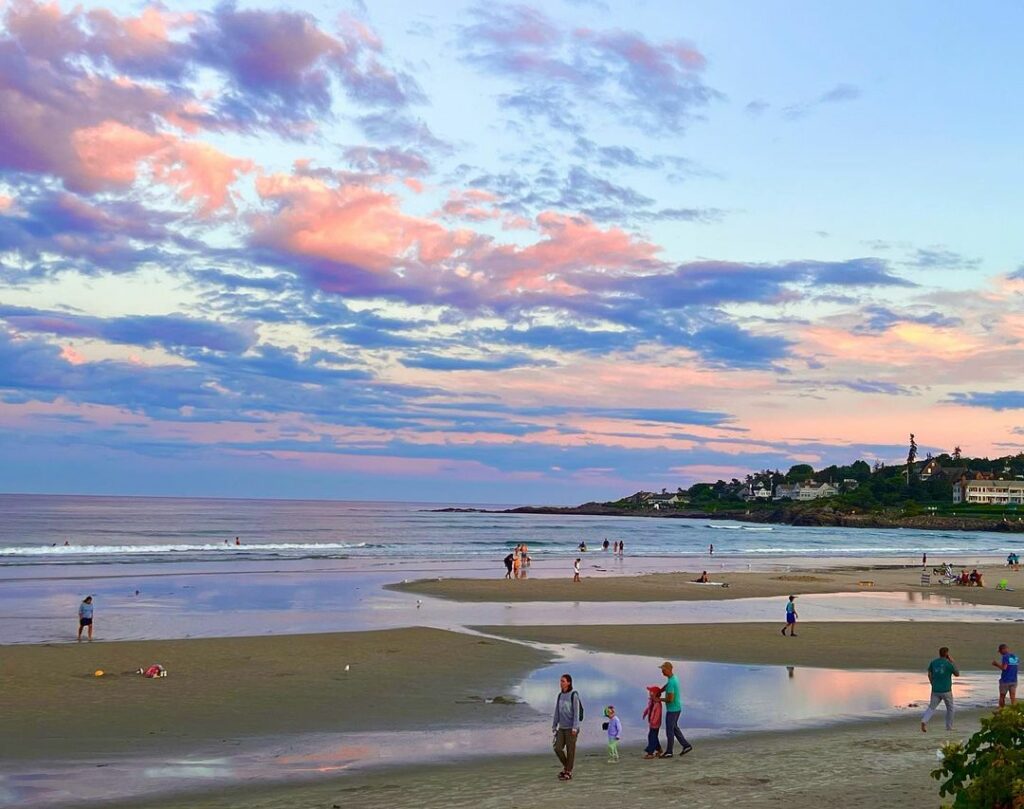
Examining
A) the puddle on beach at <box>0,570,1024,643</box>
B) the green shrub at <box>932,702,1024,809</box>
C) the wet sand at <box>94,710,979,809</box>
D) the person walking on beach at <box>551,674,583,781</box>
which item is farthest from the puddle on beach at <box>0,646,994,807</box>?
the puddle on beach at <box>0,570,1024,643</box>

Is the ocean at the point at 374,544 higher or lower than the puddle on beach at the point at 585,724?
lower

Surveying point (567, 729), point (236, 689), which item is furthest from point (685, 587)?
point (567, 729)

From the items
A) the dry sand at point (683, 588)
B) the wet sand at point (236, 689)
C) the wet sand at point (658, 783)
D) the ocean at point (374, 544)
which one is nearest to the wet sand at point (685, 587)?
the dry sand at point (683, 588)

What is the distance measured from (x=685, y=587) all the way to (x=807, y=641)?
66.7 feet

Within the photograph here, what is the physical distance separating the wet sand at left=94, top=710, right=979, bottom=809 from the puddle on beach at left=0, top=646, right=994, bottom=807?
821 millimetres

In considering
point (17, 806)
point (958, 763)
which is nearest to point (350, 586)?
point (17, 806)

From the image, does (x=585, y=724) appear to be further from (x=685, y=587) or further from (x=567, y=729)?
(x=685, y=587)

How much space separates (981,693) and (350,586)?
32643mm

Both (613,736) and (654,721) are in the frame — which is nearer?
(613,736)

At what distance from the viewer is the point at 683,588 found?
162 feet

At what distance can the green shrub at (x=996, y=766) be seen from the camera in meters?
8.09

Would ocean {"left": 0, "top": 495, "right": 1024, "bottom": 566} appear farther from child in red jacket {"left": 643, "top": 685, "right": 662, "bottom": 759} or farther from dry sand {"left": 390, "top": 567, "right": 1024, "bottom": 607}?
child in red jacket {"left": 643, "top": 685, "right": 662, "bottom": 759}

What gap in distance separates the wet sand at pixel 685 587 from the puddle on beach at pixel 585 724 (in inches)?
700

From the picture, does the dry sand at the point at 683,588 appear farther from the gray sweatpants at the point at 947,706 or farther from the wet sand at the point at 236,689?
the gray sweatpants at the point at 947,706
